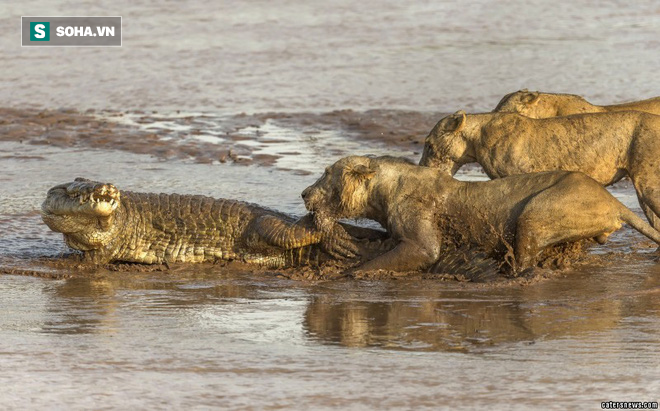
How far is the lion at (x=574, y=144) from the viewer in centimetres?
1147

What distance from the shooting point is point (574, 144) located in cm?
1172

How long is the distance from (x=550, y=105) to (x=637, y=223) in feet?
8.80

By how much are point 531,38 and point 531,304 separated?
1639 centimetres

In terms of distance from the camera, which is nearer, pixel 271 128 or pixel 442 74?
pixel 271 128

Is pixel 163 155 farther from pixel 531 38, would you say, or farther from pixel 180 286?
pixel 531 38

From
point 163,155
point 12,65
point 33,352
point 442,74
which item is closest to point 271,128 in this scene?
point 163,155

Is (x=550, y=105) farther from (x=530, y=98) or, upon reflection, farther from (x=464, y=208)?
(x=464, y=208)

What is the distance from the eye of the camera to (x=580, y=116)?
11.9 metres

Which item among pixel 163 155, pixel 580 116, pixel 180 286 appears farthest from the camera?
pixel 163 155

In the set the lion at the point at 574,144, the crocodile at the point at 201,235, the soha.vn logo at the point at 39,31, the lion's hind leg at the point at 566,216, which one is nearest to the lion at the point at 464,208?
the lion's hind leg at the point at 566,216

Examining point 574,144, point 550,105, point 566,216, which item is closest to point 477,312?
point 566,216

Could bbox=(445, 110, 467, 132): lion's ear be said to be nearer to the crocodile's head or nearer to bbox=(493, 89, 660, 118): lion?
bbox=(493, 89, 660, 118): lion

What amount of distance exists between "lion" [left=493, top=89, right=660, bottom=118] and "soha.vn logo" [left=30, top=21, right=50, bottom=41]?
47.6 ft

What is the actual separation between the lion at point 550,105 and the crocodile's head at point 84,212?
3791 millimetres
